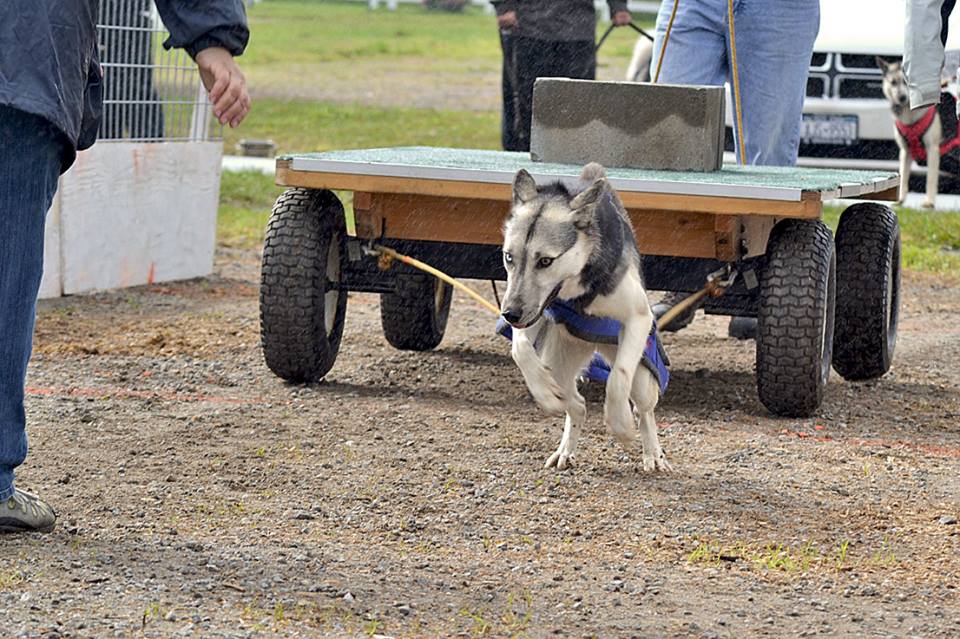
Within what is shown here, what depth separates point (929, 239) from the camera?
1107 cm

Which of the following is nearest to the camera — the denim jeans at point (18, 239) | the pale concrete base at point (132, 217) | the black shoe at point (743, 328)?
the denim jeans at point (18, 239)

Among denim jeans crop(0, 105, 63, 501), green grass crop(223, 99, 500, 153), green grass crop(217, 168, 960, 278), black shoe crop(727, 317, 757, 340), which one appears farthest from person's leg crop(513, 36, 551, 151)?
denim jeans crop(0, 105, 63, 501)

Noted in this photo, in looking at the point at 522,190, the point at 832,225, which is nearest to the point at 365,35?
the point at 832,225

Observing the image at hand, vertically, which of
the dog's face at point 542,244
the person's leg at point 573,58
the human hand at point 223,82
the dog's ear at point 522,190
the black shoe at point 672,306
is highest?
the human hand at point 223,82

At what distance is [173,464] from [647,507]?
1.45 m

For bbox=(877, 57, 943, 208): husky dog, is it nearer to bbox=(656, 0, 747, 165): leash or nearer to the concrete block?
bbox=(656, 0, 747, 165): leash

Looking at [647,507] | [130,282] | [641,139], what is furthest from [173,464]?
[130,282]

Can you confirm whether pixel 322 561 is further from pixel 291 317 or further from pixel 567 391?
pixel 291 317

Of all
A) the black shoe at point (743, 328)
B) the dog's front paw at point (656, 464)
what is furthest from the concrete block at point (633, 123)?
the black shoe at point (743, 328)

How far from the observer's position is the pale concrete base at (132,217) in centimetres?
800

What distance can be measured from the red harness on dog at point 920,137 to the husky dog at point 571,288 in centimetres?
789

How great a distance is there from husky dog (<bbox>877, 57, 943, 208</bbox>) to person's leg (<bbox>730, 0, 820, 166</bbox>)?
5546 mm

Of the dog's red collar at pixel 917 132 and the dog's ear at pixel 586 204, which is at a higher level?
the dog's ear at pixel 586 204

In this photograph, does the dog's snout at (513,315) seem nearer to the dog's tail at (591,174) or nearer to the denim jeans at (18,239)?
the dog's tail at (591,174)
